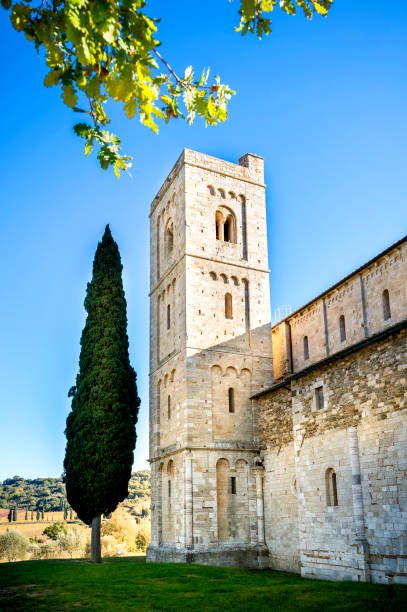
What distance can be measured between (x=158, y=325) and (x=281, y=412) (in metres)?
8.32

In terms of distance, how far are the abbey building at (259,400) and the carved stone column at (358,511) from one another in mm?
28

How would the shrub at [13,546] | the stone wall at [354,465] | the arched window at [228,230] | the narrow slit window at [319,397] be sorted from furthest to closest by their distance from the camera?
the shrub at [13,546], the arched window at [228,230], the narrow slit window at [319,397], the stone wall at [354,465]

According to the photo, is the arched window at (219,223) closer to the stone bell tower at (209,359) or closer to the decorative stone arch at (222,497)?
the stone bell tower at (209,359)

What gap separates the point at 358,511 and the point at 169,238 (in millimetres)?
16610

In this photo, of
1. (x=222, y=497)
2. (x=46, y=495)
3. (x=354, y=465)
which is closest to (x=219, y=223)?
(x=222, y=497)

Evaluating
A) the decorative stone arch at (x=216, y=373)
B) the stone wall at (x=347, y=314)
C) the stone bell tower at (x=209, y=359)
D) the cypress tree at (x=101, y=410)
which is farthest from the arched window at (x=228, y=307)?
the cypress tree at (x=101, y=410)

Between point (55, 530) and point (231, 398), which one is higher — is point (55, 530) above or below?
below

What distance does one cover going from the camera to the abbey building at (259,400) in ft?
49.6

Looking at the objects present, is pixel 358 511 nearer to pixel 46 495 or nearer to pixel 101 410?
pixel 101 410

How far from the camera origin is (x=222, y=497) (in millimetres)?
22031

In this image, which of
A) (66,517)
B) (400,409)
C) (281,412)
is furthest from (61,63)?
(66,517)

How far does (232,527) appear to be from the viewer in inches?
851

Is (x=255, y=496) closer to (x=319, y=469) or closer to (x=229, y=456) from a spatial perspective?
(x=229, y=456)

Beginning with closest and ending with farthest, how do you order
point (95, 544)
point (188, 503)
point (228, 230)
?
1. point (188, 503)
2. point (95, 544)
3. point (228, 230)
